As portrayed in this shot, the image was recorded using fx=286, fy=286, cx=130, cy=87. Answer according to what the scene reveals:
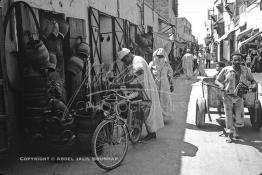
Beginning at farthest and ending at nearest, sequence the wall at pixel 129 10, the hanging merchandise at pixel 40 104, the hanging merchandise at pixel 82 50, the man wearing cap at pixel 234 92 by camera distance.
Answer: the wall at pixel 129 10
the hanging merchandise at pixel 82 50
the man wearing cap at pixel 234 92
the hanging merchandise at pixel 40 104

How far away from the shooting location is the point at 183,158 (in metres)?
4.25

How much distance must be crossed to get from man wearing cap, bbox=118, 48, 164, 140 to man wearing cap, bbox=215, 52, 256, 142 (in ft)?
3.97

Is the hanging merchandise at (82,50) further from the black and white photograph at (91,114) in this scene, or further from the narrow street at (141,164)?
the narrow street at (141,164)

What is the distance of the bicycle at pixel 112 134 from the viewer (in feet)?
12.6

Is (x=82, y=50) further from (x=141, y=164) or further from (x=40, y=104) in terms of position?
(x=141, y=164)

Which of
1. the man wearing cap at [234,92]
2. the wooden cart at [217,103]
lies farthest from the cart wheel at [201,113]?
the man wearing cap at [234,92]

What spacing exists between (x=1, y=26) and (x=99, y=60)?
4.07 meters

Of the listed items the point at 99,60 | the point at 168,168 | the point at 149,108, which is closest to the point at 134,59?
the point at 149,108

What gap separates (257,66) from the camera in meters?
17.0

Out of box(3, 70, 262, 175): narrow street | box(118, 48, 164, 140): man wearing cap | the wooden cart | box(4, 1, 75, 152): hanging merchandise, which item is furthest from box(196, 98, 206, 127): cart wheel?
box(4, 1, 75, 152): hanging merchandise

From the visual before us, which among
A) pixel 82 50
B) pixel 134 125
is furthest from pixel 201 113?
pixel 82 50

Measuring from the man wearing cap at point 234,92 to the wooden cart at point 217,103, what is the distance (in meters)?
0.35

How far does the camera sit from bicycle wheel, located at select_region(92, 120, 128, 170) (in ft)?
12.7

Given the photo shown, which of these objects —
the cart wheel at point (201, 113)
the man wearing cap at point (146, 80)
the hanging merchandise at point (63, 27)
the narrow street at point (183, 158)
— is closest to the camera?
the narrow street at point (183, 158)
